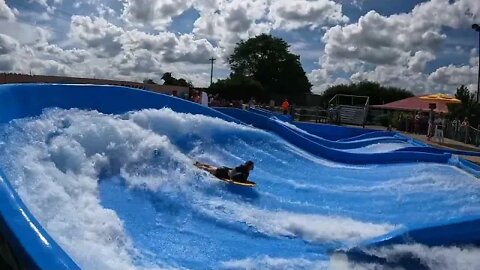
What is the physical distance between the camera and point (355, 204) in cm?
721

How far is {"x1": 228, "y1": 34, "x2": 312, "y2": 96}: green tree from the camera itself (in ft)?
173

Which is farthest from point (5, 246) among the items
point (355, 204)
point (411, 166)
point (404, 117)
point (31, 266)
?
point (404, 117)

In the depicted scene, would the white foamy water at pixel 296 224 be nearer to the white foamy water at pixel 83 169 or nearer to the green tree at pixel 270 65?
the white foamy water at pixel 83 169

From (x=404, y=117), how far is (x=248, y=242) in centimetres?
1609

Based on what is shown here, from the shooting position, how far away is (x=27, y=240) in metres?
2.88

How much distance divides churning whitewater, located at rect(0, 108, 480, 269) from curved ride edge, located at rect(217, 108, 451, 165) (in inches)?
34.3

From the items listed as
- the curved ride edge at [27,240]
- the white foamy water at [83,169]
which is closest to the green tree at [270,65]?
the white foamy water at [83,169]

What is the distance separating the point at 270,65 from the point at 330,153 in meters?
43.1

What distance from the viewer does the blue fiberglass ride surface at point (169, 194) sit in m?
4.23

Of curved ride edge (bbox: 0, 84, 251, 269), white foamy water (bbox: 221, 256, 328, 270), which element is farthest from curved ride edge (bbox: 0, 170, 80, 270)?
white foamy water (bbox: 221, 256, 328, 270)

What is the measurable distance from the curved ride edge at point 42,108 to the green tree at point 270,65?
41.8m

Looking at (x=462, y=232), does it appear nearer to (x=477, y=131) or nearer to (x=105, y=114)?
(x=105, y=114)

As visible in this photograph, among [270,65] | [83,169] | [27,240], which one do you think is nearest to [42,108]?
[83,169]

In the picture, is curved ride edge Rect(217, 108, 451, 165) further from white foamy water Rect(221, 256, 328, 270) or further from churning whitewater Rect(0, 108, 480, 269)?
white foamy water Rect(221, 256, 328, 270)
